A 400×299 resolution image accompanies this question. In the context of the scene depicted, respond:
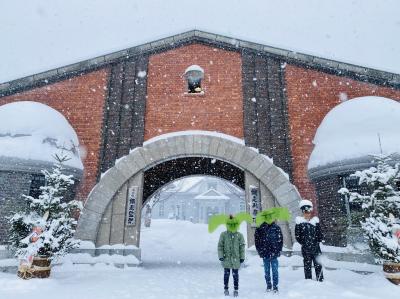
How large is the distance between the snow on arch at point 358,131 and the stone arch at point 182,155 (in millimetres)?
1155

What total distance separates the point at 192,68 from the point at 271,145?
11.5 feet

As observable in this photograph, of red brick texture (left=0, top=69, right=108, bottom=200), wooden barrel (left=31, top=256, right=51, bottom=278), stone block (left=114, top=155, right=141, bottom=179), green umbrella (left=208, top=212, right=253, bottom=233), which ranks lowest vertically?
wooden barrel (left=31, top=256, right=51, bottom=278)

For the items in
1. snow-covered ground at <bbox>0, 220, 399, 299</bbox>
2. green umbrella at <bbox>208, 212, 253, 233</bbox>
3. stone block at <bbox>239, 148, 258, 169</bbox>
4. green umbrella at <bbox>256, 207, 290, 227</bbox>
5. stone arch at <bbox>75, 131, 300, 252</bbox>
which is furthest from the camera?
stone block at <bbox>239, 148, 258, 169</bbox>

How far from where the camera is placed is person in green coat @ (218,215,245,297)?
586 centimetres

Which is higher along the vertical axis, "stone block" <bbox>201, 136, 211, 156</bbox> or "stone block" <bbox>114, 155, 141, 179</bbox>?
"stone block" <bbox>201, 136, 211, 156</bbox>

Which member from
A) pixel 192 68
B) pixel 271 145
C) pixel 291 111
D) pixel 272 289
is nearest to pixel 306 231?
pixel 272 289

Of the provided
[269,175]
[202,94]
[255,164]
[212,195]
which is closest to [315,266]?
[269,175]

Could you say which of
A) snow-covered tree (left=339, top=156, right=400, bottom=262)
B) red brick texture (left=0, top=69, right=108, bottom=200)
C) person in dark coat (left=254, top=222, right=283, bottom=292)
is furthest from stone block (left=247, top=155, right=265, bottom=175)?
red brick texture (left=0, top=69, right=108, bottom=200)

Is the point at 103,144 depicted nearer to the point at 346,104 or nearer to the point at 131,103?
the point at 131,103

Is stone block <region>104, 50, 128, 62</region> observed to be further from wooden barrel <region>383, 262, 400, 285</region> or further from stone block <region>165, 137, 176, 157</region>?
wooden barrel <region>383, 262, 400, 285</region>

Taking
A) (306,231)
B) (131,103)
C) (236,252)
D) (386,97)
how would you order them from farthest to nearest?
(131,103) → (386,97) → (306,231) → (236,252)

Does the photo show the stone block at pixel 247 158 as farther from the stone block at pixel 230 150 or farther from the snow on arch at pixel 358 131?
the snow on arch at pixel 358 131

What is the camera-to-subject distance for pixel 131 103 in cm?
1005

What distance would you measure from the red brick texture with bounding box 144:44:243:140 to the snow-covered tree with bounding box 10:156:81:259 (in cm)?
320
